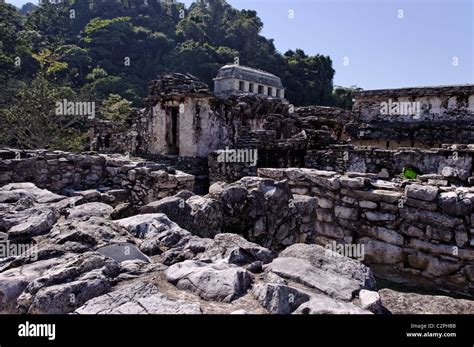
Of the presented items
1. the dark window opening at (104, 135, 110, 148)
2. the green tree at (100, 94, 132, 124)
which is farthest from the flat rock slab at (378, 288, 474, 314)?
the green tree at (100, 94, 132, 124)

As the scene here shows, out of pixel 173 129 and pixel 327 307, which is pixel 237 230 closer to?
pixel 327 307

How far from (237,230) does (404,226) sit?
2.38 meters

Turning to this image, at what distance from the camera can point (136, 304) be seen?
198cm

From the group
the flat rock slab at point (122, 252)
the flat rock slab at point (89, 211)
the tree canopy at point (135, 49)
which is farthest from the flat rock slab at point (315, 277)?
the tree canopy at point (135, 49)

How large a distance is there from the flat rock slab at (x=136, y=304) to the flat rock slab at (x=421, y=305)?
3.77 feet

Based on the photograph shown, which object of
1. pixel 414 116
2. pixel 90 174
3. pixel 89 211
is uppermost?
pixel 414 116

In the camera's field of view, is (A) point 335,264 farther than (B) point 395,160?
No

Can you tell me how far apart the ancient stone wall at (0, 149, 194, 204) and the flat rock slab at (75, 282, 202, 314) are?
477 cm

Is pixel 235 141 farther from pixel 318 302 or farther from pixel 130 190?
pixel 318 302

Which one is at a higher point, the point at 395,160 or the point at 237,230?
the point at 395,160

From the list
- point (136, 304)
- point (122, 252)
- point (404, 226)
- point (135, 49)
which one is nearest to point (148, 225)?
point (122, 252)

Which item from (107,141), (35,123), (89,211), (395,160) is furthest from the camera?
(35,123)

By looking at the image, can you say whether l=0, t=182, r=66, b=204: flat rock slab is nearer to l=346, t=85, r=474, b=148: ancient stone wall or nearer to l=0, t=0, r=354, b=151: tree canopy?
l=346, t=85, r=474, b=148: ancient stone wall

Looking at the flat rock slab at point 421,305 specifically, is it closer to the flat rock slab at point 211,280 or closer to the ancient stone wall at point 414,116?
the flat rock slab at point 211,280
